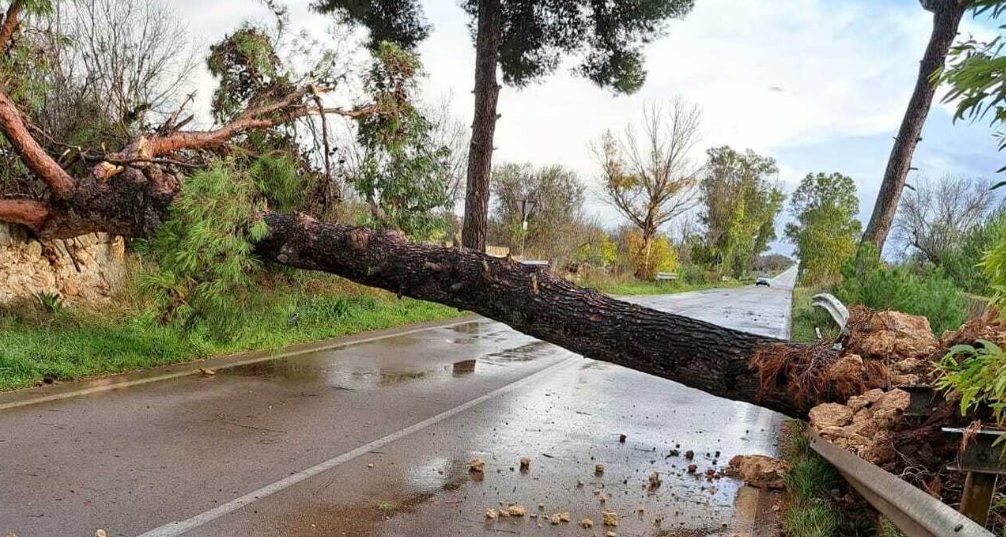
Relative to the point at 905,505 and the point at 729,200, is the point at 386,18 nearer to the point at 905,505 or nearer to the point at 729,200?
the point at 905,505

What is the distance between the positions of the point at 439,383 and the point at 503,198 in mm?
26680

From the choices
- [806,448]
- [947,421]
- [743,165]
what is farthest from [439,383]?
[743,165]

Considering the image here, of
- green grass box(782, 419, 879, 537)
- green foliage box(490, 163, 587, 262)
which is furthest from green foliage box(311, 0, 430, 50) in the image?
green foliage box(490, 163, 587, 262)

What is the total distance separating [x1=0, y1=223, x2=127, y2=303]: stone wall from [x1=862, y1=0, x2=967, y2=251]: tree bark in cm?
1335

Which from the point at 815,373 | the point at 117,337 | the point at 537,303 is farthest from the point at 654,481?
the point at 117,337

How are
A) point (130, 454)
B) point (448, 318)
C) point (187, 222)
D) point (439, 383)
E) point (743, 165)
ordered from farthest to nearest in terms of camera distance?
point (743, 165) → point (448, 318) → point (439, 383) → point (187, 222) → point (130, 454)

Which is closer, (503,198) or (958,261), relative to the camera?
(958,261)

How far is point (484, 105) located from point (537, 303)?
309 inches

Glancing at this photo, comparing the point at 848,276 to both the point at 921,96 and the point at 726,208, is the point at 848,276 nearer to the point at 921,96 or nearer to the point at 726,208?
the point at 921,96

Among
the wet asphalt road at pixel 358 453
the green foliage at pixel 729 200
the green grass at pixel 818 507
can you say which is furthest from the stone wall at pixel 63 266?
the green foliage at pixel 729 200

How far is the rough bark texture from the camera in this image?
5086mm

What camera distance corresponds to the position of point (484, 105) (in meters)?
12.6

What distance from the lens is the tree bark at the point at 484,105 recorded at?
12.5m

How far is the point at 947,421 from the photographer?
359 cm
